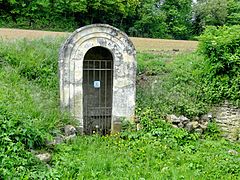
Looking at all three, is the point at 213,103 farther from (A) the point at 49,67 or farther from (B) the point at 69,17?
(B) the point at 69,17

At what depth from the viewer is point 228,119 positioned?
10.2 m

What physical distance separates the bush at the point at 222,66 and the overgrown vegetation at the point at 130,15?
1766cm

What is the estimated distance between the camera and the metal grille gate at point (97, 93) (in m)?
10.5

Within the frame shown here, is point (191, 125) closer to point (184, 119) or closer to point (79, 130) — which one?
point (184, 119)

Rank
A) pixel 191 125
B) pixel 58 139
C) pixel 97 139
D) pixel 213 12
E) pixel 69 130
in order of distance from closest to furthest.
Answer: pixel 58 139
pixel 69 130
pixel 97 139
pixel 191 125
pixel 213 12

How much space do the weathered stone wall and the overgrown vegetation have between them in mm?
18424

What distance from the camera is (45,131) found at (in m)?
7.70

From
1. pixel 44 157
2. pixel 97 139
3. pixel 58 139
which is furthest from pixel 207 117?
pixel 44 157

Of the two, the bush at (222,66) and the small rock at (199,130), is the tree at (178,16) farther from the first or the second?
the small rock at (199,130)

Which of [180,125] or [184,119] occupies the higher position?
[184,119]

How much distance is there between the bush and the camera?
1017cm

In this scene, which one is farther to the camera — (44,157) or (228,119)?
(228,119)

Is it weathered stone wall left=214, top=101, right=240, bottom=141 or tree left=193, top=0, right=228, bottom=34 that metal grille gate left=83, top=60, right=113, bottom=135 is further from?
tree left=193, top=0, right=228, bottom=34

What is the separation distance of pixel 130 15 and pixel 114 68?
70.3ft
